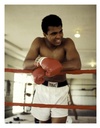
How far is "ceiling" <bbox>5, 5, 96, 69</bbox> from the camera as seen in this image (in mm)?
1651

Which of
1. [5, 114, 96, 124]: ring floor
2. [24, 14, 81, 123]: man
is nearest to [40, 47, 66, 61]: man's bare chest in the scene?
[24, 14, 81, 123]: man

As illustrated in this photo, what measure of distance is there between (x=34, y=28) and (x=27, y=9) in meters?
0.18

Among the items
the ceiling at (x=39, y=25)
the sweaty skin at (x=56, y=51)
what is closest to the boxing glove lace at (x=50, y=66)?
the sweaty skin at (x=56, y=51)

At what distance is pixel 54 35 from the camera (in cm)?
172

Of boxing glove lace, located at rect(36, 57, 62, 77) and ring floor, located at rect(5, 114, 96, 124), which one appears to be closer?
boxing glove lace, located at rect(36, 57, 62, 77)

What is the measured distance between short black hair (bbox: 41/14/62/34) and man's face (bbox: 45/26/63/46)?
32 mm

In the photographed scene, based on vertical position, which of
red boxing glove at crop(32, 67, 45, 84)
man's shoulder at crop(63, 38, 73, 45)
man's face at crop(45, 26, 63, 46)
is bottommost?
red boxing glove at crop(32, 67, 45, 84)

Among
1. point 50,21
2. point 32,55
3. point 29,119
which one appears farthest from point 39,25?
point 29,119

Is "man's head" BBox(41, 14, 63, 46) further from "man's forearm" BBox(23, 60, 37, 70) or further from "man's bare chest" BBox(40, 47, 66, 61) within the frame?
"man's forearm" BBox(23, 60, 37, 70)

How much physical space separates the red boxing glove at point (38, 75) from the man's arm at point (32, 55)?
0.24 ft

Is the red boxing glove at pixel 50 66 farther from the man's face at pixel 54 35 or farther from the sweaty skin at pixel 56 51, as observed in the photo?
the man's face at pixel 54 35
